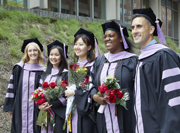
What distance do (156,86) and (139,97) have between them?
27 centimetres

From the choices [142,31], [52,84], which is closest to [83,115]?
[52,84]

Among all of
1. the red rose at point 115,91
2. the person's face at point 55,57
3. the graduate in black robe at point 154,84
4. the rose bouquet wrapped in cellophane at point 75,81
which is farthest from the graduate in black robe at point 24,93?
the graduate in black robe at point 154,84

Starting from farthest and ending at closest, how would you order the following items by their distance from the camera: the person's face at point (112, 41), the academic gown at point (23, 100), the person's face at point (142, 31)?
the academic gown at point (23, 100) → the person's face at point (112, 41) → the person's face at point (142, 31)

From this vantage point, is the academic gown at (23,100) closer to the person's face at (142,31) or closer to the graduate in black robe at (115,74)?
the graduate in black robe at (115,74)

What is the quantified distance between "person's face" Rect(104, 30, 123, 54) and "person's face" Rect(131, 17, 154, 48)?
2.54 feet

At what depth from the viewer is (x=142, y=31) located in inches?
107

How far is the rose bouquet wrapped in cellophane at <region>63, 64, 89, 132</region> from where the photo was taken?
3752mm

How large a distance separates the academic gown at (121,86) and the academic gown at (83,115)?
0.23 meters

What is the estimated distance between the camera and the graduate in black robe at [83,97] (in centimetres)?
371

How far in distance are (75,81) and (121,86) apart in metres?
0.92

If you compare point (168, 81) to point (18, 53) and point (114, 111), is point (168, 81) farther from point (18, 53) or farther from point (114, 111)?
point (18, 53)

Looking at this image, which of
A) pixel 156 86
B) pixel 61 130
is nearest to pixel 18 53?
pixel 61 130

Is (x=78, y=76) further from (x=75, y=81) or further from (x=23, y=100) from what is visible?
(x=23, y=100)

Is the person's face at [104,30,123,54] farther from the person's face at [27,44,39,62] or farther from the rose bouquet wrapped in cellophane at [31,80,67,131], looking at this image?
the person's face at [27,44,39,62]
